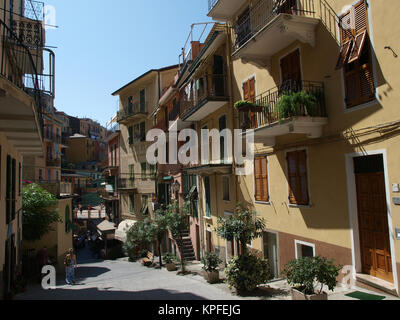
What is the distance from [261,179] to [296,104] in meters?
4.38

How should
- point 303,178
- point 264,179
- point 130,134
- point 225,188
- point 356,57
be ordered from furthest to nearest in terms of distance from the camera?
point 130,134 → point 225,188 → point 264,179 → point 303,178 → point 356,57

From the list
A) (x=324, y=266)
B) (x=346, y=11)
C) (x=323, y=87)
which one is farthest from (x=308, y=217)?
(x=346, y=11)

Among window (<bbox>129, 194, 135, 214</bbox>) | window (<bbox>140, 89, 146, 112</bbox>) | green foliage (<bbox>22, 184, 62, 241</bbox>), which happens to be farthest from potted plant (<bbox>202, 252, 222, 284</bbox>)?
window (<bbox>129, 194, 135, 214</bbox>)

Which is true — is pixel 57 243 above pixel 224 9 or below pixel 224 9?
below

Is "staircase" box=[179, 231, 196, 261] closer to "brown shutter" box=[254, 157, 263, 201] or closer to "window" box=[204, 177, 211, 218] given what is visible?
"window" box=[204, 177, 211, 218]

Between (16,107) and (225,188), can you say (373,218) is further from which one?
(225,188)

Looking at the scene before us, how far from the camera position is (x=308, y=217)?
1004 centimetres

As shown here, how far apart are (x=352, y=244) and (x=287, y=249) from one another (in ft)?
10.0

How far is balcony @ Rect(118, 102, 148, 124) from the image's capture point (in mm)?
31750

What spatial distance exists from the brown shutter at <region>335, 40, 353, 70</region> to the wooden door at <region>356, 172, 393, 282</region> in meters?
2.83

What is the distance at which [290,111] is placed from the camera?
29.9 feet

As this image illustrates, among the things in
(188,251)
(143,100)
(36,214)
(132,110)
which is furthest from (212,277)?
(132,110)

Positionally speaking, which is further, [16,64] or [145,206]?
[145,206]

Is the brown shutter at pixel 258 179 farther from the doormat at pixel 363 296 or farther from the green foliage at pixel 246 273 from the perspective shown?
the doormat at pixel 363 296
